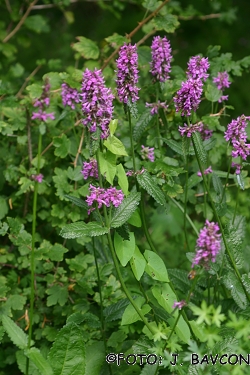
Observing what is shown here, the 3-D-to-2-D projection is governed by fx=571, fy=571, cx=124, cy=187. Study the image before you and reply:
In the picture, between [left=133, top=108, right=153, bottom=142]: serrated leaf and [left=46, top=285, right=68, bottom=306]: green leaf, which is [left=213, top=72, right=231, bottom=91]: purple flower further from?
[left=46, top=285, right=68, bottom=306]: green leaf

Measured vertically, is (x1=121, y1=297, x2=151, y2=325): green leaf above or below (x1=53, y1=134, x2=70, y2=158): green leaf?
below

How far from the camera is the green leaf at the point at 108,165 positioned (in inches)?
69.4

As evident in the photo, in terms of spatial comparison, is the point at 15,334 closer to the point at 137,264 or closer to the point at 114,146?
the point at 137,264

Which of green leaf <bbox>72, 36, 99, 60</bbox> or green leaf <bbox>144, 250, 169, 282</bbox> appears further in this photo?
green leaf <bbox>72, 36, 99, 60</bbox>

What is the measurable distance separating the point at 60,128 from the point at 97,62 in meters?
0.42

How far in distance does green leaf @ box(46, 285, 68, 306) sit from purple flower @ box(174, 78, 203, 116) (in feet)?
3.04

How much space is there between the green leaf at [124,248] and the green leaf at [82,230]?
107 mm

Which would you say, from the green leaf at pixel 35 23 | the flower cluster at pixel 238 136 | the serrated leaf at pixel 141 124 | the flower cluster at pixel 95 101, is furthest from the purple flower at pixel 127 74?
the green leaf at pixel 35 23

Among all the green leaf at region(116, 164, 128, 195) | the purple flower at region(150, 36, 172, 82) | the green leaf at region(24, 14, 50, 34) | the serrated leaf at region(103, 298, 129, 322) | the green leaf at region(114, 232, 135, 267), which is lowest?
the serrated leaf at region(103, 298, 129, 322)

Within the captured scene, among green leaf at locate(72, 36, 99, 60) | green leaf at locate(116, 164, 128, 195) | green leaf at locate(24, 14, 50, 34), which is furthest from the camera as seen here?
green leaf at locate(24, 14, 50, 34)

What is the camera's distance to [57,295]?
89.9 inches

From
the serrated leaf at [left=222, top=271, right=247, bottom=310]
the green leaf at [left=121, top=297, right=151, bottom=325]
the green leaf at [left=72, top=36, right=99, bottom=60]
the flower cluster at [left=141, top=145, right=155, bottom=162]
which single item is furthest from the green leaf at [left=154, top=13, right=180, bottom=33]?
the green leaf at [left=121, top=297, right=151, bottom=325]

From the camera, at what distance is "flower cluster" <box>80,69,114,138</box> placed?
1638mm

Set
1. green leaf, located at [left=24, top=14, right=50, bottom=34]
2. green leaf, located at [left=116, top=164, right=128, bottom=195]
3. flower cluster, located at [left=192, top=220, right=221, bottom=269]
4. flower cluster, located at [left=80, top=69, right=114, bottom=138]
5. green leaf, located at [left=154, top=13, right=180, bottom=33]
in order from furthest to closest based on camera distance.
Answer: green leaf, located at [left=24, top=14, right=50, bottom=34] < green leaf, located at [left=154, top=13, right=180, bottom=33] < green leaf, located at [left=116, top=164, right=128, bottom=195] < flower cluster, located at [left=80, top=69, right=114, bottom=138] < flower cluster, located at [left=192, top=220, right=221, bottom=269]
